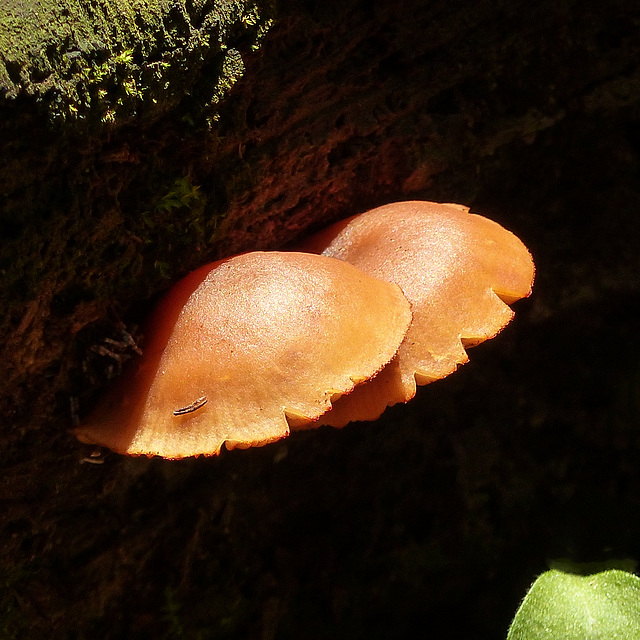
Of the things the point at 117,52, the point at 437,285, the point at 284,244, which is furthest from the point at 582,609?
the point at 117,52

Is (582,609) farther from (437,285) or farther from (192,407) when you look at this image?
(192,407)

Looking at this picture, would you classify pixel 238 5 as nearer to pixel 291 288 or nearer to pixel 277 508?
pixel 291 288

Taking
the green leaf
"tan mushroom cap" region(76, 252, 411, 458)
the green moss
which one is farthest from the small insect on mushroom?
the green leaf

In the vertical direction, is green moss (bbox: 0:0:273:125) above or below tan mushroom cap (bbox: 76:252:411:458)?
above

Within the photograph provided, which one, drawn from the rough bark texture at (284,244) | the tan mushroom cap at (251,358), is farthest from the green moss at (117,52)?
the tan mushroom cap at (251,358)

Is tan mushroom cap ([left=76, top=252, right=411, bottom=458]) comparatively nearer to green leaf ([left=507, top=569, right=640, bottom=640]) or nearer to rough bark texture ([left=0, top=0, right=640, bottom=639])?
rough bark texture ([left=0, top=0, right=640, bottom=639])
